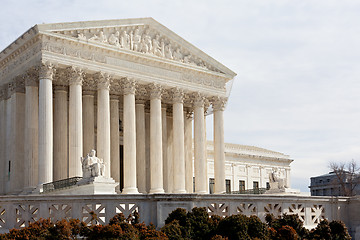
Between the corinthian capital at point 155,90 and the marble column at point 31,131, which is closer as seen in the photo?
the marble column at point 31,131

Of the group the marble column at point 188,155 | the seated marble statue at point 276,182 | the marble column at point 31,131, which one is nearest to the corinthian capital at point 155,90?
the marble column at point 188,155

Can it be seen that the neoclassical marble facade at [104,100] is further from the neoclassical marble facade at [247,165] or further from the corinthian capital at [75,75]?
the neoclassical marble facade at [247,165]

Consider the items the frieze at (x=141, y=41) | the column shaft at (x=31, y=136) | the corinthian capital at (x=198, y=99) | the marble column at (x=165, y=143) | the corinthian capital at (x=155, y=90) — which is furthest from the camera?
the marble column at (x=165, y=143)

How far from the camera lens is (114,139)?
51.9 m

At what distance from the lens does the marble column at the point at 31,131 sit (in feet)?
143

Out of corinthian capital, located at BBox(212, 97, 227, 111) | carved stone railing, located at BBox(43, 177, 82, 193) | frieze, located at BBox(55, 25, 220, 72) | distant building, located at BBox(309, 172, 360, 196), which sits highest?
frieze, located at BBox(55, 25, 220, 72)

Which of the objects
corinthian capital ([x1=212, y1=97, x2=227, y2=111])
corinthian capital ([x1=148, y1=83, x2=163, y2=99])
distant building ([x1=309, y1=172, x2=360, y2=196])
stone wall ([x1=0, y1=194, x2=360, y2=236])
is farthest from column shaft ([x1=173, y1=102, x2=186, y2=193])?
distant building ([x1=309, y1=172, x2=360, y2=196])

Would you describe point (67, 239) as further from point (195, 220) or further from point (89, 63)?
point (89, 63)

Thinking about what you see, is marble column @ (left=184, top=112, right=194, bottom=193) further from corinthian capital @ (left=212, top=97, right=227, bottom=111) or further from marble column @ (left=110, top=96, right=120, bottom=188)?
marble column @ (left=110, top=96, right=120, bottom=188)

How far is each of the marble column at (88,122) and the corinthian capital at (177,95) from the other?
8186mm

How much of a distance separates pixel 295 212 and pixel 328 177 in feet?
384

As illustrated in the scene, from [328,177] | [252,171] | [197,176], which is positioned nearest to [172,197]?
[197,176]

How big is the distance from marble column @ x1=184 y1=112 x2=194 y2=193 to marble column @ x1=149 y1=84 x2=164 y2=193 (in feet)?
23.5

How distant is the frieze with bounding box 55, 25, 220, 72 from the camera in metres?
47.0
